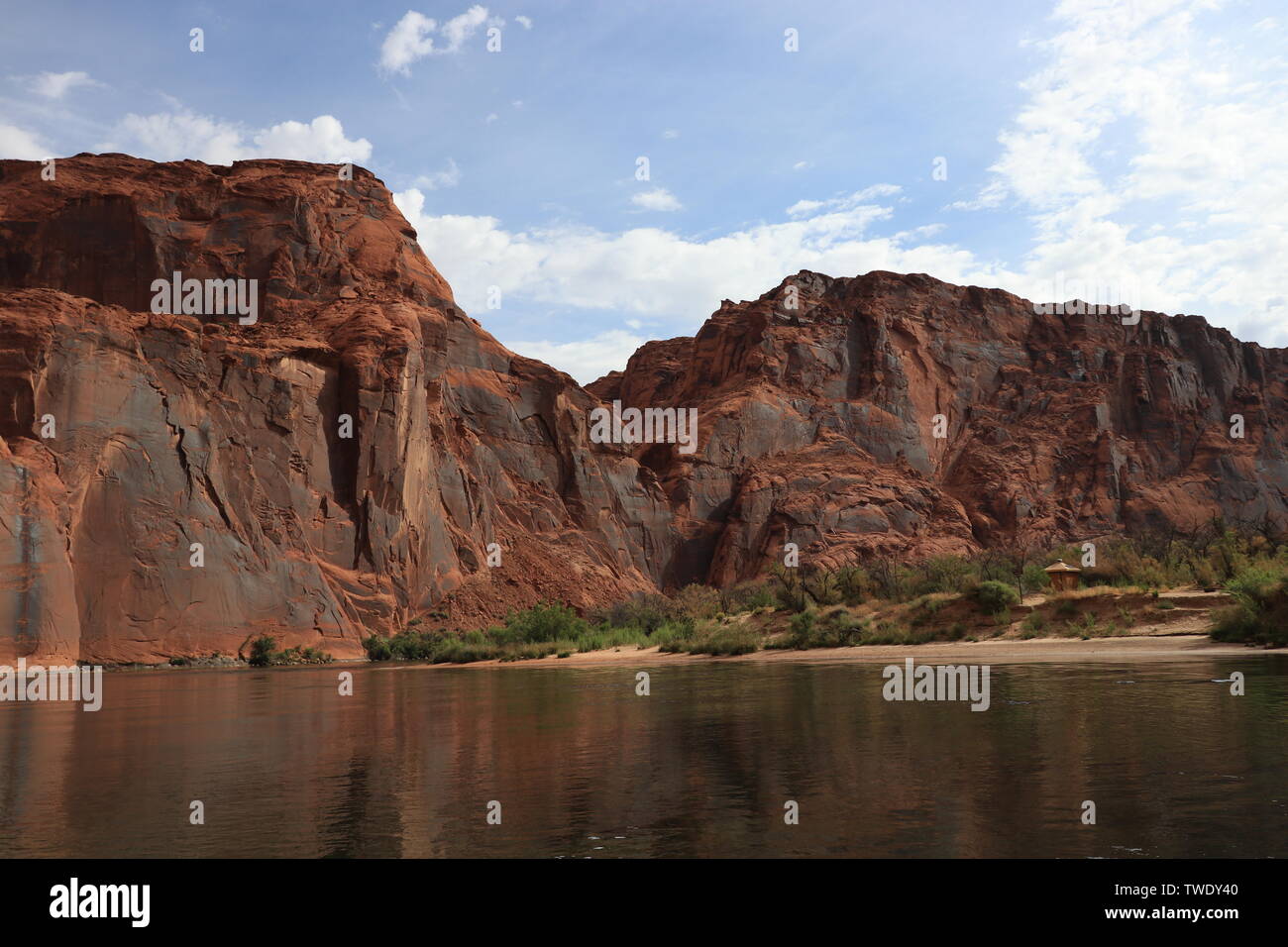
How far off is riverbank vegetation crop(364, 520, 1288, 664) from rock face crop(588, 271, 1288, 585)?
129 ft

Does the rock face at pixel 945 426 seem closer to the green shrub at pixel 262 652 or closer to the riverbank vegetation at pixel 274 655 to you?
the riverbank vegetation at pixel 274 655

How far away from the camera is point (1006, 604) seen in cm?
3359

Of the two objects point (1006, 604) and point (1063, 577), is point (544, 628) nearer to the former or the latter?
point (1006, 604)

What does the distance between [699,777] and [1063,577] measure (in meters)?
28.6

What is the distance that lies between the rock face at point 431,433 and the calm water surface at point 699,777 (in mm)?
36217

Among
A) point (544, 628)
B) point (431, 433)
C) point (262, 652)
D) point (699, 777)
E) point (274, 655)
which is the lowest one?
point (274, 655)

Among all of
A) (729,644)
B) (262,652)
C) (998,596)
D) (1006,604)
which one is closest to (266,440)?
(262,652)

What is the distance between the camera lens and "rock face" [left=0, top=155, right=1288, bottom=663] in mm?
52531

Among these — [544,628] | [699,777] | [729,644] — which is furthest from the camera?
[544,628]

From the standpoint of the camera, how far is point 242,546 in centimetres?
5741

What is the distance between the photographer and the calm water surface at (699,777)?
25.6ft

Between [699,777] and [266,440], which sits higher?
[266,440]

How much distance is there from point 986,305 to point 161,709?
358ft
